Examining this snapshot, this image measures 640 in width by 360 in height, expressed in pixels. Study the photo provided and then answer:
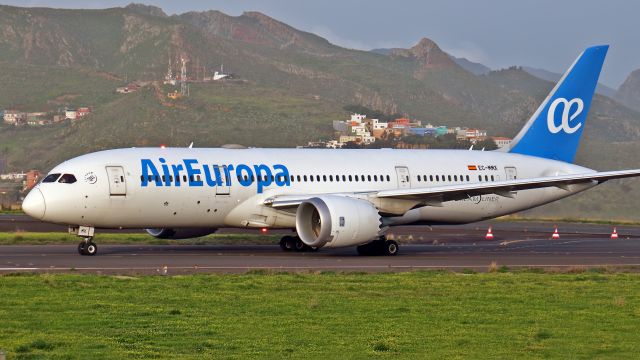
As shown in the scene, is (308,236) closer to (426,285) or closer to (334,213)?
(334,213)

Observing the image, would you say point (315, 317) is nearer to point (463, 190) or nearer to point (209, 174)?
point (209, 174)

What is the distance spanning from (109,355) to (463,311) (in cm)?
776

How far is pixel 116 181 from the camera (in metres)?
36.3

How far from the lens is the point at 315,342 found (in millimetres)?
17766

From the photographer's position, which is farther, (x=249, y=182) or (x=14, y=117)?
(x=14, y=117)

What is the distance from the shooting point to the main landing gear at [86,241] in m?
Answer: 36.4

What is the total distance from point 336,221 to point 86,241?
7842 millimetres

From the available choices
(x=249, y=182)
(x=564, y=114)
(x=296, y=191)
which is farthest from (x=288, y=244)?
(x=564, y=114)

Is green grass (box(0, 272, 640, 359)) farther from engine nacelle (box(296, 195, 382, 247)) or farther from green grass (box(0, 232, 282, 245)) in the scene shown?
green grass (box(0, 232, 282, 245))

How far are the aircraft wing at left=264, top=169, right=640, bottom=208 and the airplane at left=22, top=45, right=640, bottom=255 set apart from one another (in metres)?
0.04

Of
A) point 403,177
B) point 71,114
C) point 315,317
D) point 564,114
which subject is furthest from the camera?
point 71,114

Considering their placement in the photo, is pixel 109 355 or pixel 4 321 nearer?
pixel 109 355

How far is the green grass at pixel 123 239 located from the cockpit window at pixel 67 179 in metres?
8.15

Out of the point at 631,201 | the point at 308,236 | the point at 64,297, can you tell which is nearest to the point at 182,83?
the point at 631,201
